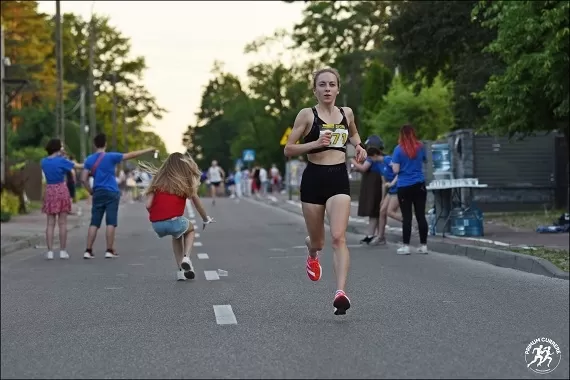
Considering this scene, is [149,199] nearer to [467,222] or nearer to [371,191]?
[371,191]

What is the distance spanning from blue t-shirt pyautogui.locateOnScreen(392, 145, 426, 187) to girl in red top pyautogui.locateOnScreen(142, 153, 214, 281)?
3955 mm

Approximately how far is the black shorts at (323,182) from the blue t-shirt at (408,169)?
734 centimetres

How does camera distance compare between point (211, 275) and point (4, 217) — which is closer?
point (211, 275)

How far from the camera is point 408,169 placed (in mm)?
16922

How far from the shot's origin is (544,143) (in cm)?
3100

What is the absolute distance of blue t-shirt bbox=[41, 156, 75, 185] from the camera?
59.8ft

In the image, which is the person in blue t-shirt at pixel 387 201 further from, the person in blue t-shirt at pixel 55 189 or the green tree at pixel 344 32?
the green tree at pixel 344 32

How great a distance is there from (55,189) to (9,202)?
1633cm

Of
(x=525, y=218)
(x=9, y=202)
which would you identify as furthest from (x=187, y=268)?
(x=9, y=202)

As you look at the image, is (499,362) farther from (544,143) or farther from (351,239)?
(544,143)

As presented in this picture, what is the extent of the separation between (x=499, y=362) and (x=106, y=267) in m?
9.70

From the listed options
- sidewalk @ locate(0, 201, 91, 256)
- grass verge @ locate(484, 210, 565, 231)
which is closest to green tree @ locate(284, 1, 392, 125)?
sidewalk @ locate(0, 201, 91, 256)

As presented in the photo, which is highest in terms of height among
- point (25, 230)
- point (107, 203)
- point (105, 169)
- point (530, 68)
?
point (530, 68)

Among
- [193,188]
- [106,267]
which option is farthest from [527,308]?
[106,267]
